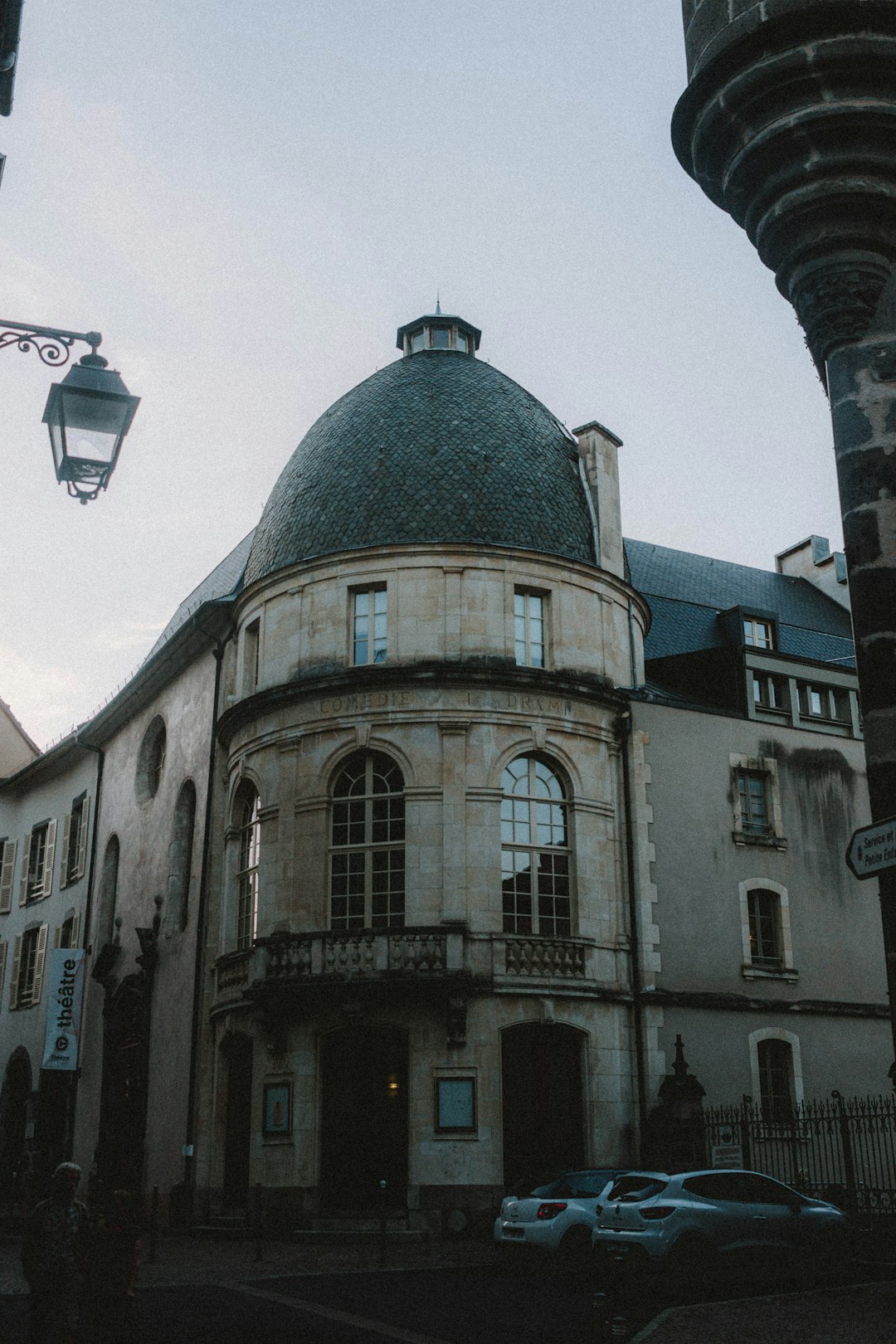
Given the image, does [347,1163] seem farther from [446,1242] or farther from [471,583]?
[471,583]

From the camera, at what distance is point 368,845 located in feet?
81.4

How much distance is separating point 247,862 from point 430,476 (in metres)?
8.43

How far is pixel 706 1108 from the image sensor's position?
25.3 meters

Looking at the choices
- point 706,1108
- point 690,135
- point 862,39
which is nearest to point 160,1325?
point 690,135

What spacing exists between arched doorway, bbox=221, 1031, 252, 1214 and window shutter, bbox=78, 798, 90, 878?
1281 centimetres

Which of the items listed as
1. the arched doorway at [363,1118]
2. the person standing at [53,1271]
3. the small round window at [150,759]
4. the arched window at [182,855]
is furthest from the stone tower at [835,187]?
the small round window at [150,759]

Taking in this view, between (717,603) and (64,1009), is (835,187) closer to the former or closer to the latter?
(717,603)

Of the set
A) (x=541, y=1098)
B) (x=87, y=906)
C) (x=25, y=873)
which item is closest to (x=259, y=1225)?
(x=541, y=1098)

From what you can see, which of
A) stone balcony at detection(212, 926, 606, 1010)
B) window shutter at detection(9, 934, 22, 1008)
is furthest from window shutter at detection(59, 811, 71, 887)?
stone balcony at detection(212, 926, 606, 1010)

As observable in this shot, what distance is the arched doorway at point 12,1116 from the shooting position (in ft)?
126

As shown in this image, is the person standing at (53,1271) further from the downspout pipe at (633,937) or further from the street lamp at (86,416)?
the downspout pipe at (633,937)

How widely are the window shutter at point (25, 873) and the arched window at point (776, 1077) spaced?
24.6 meters

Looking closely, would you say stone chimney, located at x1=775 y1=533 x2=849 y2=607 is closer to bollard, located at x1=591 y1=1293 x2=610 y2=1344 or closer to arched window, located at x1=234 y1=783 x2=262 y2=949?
arched window, located at x1=234 y1=783 x2=262 y2=949

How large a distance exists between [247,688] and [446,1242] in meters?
11.6
